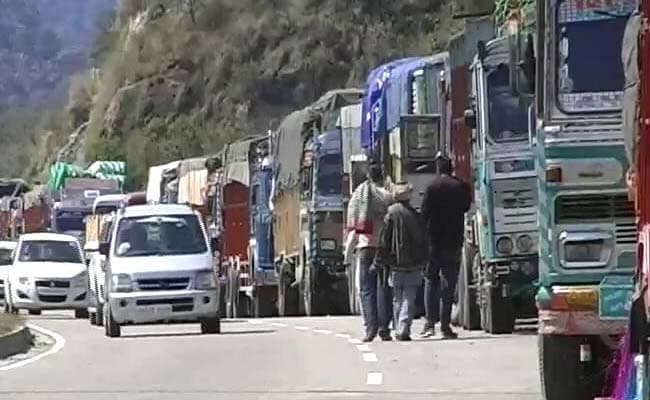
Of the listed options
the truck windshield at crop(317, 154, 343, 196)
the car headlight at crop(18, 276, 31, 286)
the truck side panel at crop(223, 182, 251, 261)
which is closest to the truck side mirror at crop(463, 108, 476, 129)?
the truck windshield at crop(317, 154, 343, 196)

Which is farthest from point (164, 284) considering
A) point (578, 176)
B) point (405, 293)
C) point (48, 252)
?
point (578, 176)

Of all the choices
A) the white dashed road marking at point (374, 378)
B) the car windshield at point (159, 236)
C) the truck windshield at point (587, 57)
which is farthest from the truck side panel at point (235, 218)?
the truck windshield at point (587, 57)

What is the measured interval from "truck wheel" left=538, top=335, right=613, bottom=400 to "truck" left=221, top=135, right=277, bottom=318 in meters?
25.8

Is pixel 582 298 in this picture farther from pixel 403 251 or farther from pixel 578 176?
pixel 403 251

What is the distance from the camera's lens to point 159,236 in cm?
2716

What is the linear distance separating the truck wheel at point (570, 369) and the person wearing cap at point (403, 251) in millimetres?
8510

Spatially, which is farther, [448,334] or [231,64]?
[231,64]

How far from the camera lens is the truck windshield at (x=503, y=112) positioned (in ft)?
67.8

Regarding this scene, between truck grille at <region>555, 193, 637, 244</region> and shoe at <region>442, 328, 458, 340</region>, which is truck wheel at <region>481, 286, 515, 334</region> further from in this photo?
truck grille at <region>555, 193, 637, 244</region>

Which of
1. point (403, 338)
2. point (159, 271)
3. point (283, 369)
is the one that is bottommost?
point (403, 338)

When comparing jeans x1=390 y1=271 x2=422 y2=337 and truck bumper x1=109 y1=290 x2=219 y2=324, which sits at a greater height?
jeans x1=390 y1=271 x2=422 y2=337

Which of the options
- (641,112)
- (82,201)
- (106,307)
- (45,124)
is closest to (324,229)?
(106,307)

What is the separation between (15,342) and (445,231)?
596cm

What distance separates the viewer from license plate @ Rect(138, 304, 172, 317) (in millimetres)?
26000
